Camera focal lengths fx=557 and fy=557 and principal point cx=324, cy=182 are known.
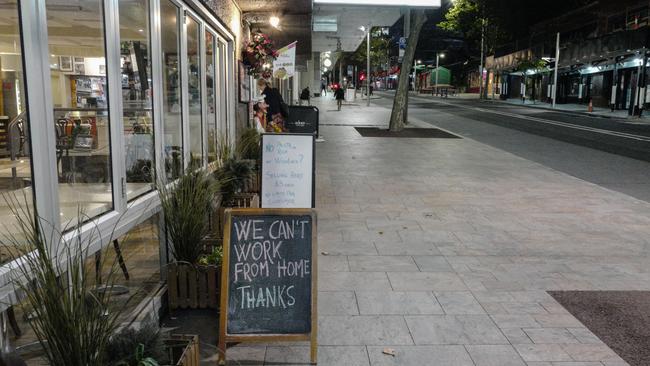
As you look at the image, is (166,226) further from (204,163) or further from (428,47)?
(428,47)

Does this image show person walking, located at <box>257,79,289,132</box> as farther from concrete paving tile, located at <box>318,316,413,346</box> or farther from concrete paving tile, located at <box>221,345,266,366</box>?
concrete paving tile, located at <box>221,345,266,366</box>

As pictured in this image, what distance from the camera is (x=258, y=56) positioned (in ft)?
35.5

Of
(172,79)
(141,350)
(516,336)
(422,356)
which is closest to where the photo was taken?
(141,350)

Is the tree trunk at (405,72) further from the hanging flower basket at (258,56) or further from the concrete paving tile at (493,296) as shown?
the concrete paving tile at (493,296)


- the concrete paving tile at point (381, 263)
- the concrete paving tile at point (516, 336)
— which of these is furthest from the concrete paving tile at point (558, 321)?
the concrete paving tile at point (381, 263)

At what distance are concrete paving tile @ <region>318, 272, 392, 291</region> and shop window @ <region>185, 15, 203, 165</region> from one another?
7.64ft

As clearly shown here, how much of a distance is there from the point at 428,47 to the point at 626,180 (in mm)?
111768

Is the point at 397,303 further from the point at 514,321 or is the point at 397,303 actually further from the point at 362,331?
the point at 514,321

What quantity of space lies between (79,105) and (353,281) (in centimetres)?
337

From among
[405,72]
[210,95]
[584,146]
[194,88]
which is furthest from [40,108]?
[405,72]

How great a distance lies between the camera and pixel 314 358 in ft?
11.6

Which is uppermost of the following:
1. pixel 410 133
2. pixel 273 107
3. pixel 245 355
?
pixel 273 107

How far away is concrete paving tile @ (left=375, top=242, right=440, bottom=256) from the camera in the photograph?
589 centimetres

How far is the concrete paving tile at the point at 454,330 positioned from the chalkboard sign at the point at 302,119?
8.91 meters
